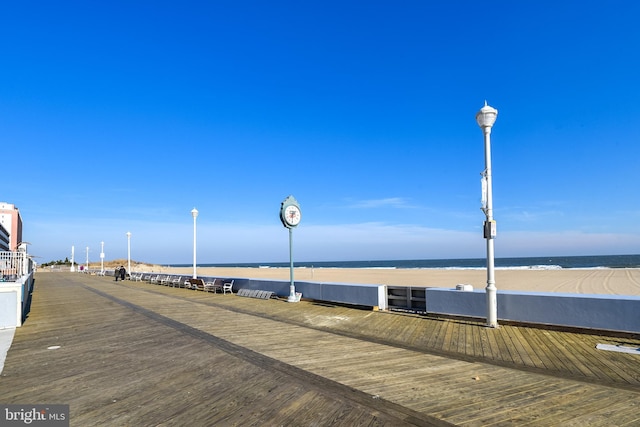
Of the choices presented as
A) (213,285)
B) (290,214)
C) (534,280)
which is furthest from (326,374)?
(534,280)

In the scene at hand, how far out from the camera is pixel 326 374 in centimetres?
545

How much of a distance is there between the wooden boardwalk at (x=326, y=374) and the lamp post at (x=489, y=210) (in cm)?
47

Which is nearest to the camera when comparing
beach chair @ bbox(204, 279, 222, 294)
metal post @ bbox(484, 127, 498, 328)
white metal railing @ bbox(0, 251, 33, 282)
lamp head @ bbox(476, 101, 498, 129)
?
metal post @ bbox(484, 127, 498, 328)

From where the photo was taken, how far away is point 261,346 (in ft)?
23.8

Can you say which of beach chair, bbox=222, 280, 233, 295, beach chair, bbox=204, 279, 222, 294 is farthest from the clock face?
beach chair, bbox=204, 279, 222, 294

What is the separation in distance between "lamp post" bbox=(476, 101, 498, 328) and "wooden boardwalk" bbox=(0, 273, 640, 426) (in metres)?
0.47

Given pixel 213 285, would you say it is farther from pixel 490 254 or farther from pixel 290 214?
pixel 490 254

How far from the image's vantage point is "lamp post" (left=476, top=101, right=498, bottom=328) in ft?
28.2

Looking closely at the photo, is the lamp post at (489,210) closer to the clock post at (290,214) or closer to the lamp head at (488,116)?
the lamp head at (488,116)

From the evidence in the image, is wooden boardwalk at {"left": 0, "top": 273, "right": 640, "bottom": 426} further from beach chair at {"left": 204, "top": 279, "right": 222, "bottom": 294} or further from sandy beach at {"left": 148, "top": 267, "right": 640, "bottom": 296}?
sandy beach at {"left": 148, "top": 267, "right": 640, "bottom": 296}

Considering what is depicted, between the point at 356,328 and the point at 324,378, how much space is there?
3829 millimetres

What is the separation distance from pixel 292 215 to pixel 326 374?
33.8 feet

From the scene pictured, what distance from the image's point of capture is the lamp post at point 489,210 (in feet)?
28.2

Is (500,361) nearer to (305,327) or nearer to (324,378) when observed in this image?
(324,378)
